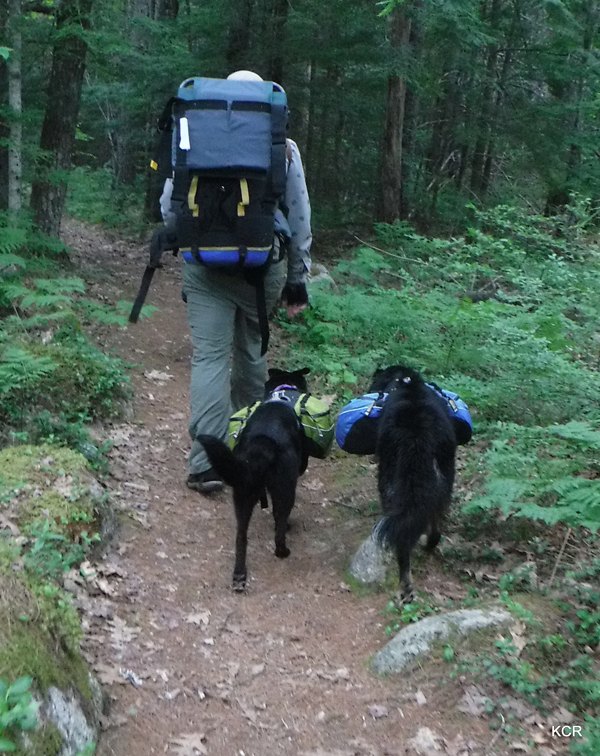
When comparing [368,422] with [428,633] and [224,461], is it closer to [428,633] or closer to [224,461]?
[224,461]

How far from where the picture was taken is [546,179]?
14.3m

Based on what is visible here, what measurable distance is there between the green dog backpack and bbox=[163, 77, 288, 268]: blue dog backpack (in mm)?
1025

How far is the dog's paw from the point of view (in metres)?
4.47

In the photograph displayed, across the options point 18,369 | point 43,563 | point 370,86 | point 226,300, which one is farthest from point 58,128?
point 43,563

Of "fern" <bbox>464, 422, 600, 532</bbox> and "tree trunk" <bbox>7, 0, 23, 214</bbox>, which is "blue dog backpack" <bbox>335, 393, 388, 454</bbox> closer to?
"fern" <bbox>464, 422, 600, 532</bbox>

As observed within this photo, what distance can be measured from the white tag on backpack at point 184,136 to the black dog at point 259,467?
1.81m

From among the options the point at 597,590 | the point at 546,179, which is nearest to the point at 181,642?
the point at 597,590

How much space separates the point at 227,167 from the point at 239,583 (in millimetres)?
2668

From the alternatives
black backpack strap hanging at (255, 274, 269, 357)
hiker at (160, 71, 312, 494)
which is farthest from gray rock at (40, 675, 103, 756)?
black backpack strap hanging at (255, 274, 269, 357)

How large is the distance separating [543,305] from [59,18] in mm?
7648

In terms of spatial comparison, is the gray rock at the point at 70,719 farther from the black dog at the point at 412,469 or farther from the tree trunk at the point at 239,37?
the tree trunk at the point at 239,37

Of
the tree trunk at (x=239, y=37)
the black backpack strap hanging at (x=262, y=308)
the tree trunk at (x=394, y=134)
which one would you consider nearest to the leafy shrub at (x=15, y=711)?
the black backpack strap hanging at (x=262, y=308)

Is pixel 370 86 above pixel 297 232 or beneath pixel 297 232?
above

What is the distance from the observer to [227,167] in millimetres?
4609
